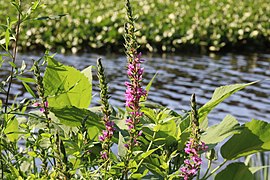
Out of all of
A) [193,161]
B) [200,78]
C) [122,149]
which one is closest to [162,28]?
[200,78]

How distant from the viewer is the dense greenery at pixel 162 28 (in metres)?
16.3

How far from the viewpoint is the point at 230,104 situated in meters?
10.1

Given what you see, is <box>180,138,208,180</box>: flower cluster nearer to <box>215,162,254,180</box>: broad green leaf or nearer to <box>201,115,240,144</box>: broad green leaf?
<box>201,115,240,144</box>: broad green leaf

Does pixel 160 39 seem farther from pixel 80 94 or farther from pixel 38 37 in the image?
pixel 80 94

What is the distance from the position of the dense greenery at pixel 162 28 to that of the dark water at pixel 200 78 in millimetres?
1270

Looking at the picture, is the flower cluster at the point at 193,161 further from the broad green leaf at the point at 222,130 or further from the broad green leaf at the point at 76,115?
the broad green leaf at the point at 76,115

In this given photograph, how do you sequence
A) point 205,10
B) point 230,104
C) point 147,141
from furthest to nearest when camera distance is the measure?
point 205,10 → point 230,104 → point 147,141

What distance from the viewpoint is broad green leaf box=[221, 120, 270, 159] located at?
73.5 inches

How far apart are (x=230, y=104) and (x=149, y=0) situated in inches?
419

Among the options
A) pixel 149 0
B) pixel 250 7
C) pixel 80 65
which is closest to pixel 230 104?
pixel 80 65

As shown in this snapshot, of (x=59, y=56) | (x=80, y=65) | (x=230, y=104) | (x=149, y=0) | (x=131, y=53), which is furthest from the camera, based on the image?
(x=149, y=0)

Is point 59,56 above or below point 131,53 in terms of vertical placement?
below

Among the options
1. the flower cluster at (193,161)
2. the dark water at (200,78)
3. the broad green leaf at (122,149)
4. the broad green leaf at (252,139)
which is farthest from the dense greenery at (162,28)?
the flower cluster at (193,161)

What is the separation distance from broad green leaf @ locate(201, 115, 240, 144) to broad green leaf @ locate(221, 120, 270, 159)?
0.16 ft
